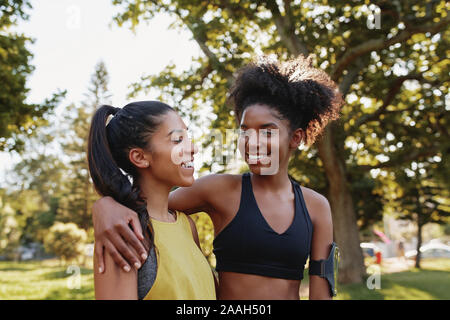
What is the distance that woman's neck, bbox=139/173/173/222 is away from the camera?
1.94 meters

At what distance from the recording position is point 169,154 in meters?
1.93

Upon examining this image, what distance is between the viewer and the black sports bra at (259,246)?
2.24 m

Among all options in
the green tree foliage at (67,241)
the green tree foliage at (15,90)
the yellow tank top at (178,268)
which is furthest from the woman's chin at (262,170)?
the green tree foliage at (67,241)

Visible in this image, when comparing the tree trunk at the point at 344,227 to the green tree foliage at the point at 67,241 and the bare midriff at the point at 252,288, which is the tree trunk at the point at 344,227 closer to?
the bare midriff at the point at 252,288

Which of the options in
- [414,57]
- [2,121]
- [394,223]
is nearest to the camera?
[2,121]

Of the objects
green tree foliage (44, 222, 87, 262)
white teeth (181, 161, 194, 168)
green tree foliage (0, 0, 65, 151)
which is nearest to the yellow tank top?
white teeth (181, 161, 194, 168)

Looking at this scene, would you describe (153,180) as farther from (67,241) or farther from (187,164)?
(67,241)

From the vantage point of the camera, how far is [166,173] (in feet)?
6.38

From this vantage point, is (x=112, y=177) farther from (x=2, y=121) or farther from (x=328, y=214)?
(x=2, y=121)

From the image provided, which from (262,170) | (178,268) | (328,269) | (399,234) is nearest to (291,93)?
(262,170)

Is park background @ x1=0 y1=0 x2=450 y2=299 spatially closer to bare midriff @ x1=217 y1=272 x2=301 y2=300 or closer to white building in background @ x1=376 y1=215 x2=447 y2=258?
bare midriff @ x1=217 y1=272 x2=301 y2=300

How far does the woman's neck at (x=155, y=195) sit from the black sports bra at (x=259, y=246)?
451 millimetres
